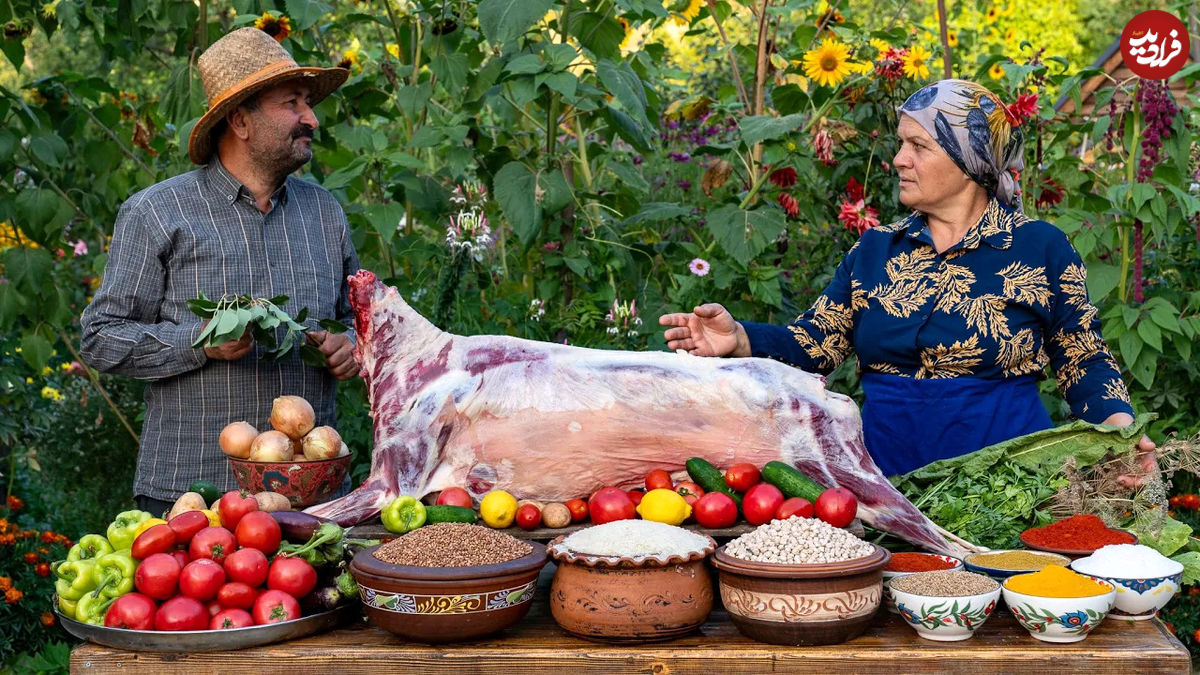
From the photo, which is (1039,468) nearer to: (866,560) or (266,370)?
(866,560)

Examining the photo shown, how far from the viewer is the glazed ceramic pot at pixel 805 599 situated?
2553 mm

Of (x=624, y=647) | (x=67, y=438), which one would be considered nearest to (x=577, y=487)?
(x=624, y=647)

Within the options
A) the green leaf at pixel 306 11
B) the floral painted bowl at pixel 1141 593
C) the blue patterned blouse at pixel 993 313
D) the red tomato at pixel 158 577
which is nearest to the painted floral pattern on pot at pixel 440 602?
the red tomato at pixel 158 577

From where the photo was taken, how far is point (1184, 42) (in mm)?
4473

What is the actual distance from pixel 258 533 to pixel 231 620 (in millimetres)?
220

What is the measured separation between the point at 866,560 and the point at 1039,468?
1150 millimetres

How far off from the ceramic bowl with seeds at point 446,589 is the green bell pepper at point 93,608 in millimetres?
560

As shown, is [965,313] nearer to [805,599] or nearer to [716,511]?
[716,511]

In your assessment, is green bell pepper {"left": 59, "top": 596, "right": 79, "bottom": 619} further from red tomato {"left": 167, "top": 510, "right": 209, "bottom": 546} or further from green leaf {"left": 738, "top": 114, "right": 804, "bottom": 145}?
green leaf {"left": 738, "top": 114, "right": 804, "bottom": 145}

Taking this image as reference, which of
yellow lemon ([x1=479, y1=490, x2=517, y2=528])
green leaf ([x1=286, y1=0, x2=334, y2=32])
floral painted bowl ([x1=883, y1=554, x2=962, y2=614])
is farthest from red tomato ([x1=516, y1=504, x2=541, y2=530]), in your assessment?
green leaf ([x1=286, y1=0, x2=334, y2=32])

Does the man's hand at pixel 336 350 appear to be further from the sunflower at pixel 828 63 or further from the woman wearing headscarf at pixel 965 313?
the sunflower at pixel 828 63

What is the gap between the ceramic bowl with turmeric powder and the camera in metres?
2.54

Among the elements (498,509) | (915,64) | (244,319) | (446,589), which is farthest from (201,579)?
(915,64)

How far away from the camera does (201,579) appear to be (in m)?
2.61
